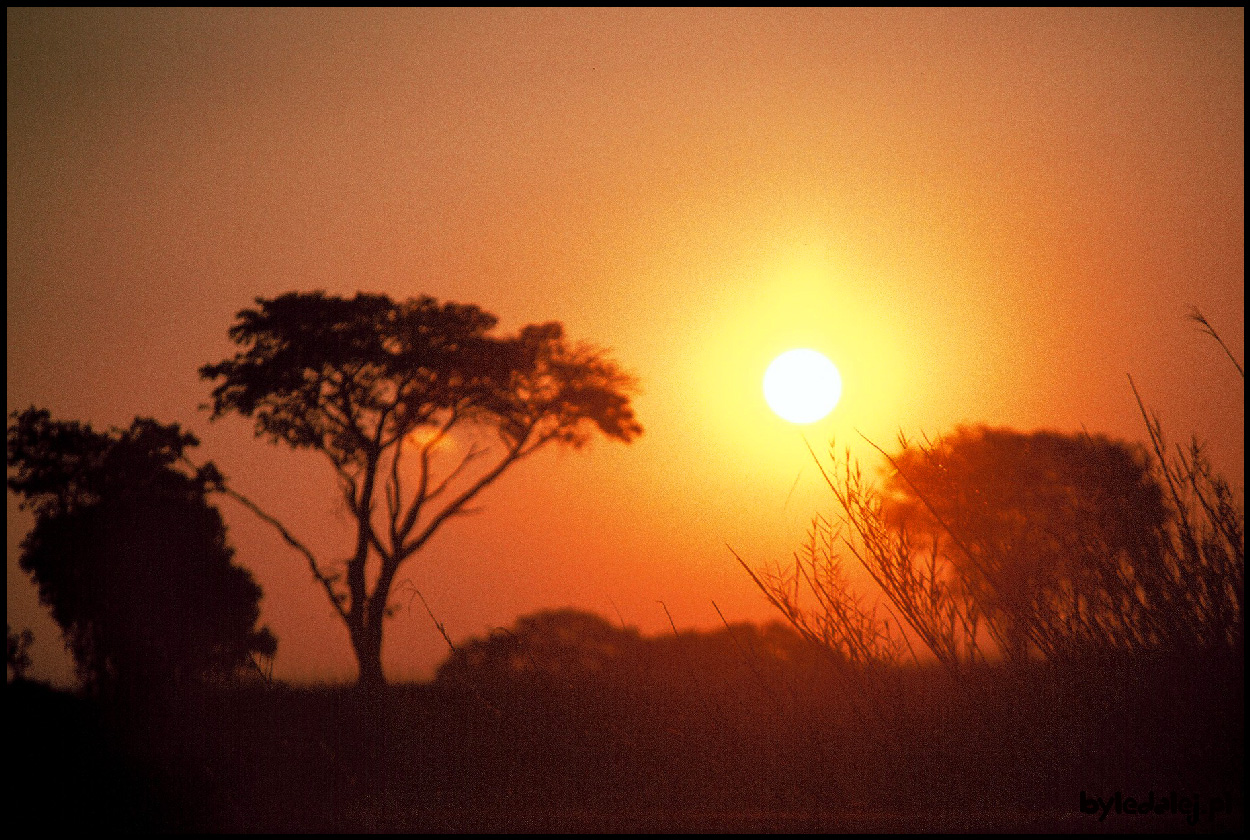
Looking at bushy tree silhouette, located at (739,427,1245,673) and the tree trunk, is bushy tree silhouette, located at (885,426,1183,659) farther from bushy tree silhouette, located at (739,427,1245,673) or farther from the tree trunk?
the tree trunk

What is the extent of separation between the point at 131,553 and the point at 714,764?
880cm

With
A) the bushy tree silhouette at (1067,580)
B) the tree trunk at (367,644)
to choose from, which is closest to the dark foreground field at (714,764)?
the bushy tree silhouette at (1067,580)

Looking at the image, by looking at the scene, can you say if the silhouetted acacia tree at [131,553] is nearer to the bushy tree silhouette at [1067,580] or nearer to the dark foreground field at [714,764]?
the dark foreground field at [714,764]

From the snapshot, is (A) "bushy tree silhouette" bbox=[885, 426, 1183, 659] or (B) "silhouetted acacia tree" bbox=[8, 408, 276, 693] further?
(B) "silhouetted acacia tree" bbox=[8, 408, 276, 693]

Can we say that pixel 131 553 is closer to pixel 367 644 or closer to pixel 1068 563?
pixel 367 644

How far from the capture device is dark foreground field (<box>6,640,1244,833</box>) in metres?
2.88

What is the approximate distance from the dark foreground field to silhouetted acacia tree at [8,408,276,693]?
1.68 m

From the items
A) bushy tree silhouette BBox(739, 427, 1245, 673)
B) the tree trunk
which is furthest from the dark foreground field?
the tree trunk

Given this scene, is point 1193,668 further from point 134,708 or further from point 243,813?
point 134,708

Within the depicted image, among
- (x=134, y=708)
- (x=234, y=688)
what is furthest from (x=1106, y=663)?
(x=234, y=688)

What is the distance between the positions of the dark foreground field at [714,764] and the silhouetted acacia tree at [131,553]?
168 centimetres

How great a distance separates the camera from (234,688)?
203 inches

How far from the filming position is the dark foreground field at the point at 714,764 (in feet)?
9.45

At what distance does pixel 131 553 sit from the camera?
33.1 feet
